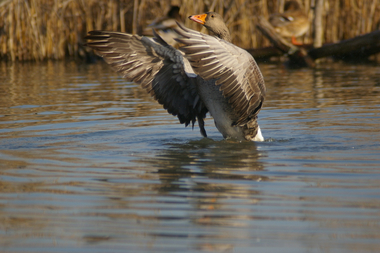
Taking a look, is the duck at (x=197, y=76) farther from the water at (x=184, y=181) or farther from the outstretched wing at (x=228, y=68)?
the water at (x=184, y=181)

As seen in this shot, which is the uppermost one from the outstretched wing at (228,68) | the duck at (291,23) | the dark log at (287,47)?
the outstretched wing at (228,68)

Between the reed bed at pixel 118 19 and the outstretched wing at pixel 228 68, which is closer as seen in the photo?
the outstretched wing at pixel 228 68

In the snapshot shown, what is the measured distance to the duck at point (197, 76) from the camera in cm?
529

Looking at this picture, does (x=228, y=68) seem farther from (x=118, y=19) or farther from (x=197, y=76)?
(x=118, y=19)

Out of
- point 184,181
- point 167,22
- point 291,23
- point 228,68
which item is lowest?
point 184,181

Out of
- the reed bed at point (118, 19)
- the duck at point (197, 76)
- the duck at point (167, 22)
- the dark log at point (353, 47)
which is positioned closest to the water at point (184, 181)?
the duck at point (197, 76)

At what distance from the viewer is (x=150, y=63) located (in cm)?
623

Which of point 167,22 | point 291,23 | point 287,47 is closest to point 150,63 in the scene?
point 167,22

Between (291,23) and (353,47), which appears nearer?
(353,47)

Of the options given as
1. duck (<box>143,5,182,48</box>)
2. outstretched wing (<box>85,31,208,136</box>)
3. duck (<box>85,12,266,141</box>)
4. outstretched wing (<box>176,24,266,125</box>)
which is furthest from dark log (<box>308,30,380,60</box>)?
outstretched wing (<box>176,24,266,125</box>)

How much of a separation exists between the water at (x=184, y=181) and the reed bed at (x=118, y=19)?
7.86 metres

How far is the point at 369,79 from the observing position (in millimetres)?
12148

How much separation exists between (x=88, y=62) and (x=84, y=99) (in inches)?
353

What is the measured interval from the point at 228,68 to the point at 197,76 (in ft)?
3.15
